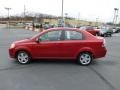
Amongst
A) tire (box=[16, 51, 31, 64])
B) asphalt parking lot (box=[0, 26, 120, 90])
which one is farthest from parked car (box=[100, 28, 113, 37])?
tire (box=[16, 51, 31, 64])

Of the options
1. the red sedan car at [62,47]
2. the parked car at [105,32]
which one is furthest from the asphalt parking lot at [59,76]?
the parked car at [105,32]

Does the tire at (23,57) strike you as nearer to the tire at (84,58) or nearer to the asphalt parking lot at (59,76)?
the asphalt parking lot at (59,76)

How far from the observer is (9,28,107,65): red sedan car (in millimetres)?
10477

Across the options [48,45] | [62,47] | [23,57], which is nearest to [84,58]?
[62,47]

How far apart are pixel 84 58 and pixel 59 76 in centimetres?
248

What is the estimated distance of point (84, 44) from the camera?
1047 centimetres

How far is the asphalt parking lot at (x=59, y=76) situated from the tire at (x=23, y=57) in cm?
24

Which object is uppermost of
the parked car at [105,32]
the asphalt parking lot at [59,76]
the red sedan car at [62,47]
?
the red sedan car at [62,47]

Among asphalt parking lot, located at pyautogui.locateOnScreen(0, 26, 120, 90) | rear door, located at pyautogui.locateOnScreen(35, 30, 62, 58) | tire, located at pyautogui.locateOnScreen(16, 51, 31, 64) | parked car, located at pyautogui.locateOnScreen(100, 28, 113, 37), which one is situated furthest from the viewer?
parked car, located at pyautogui.locateOnScreen(100, 28, 113, 37)

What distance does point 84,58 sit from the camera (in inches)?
416

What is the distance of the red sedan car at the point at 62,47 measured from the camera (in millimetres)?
10477

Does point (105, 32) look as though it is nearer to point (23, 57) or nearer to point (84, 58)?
point (84, 58)

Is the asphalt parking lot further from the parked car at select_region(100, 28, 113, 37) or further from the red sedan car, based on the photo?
the parked car at select_region(100, 28, 113, 37)

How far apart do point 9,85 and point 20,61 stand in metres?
3.60
